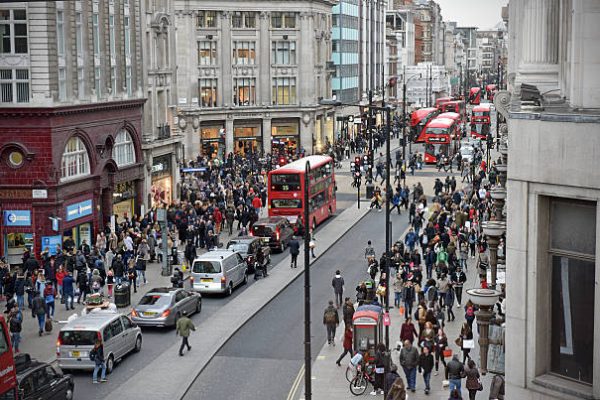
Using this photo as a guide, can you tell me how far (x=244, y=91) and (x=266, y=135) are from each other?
4313 mm

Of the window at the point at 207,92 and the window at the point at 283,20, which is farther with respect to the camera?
the window at the point at 283,20

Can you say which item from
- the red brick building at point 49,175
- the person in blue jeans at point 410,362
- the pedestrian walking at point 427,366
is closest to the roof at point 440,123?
the red brick building at point 49,175

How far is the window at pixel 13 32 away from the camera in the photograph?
4344 centimetres

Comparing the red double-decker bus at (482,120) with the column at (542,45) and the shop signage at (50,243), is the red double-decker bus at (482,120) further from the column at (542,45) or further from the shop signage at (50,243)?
the column at (542,45)

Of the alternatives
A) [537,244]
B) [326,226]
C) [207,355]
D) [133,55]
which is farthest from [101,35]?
[537,244]

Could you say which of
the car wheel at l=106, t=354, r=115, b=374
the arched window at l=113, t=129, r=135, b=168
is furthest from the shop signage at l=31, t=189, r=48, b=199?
the car wheel at l=106, t=354, r=115, b=374

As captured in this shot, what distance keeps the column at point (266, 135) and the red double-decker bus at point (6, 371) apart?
66879 mm

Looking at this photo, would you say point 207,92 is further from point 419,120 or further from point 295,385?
point 295,385

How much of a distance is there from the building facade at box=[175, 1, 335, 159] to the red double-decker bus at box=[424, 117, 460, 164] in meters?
11.1

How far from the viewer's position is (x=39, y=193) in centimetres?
4362

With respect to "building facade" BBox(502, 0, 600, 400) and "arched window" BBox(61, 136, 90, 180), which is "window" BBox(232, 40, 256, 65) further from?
"building facade" BBox(502, 0, 600, 400)

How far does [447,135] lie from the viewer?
281 feet

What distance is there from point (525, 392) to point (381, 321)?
573 inches

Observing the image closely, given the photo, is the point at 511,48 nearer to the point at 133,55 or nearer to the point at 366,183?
the point at 133,55
